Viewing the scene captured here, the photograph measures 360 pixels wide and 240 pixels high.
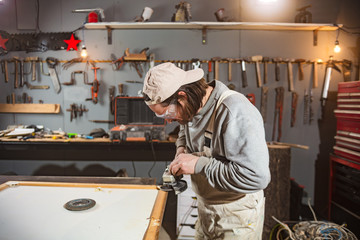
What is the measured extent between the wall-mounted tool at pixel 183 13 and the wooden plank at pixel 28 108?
219 cm

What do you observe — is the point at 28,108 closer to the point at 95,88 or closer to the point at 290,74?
the point at 95,88

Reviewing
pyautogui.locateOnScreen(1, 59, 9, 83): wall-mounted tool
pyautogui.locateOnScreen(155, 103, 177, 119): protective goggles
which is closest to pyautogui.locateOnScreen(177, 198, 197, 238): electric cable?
pyautogui.locateOnScreen(155, 103, 177, 119): protective goggles

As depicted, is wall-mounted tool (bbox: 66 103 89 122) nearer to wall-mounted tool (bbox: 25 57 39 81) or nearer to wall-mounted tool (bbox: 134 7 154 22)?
wall-mounted tool (bbox: 25 57 39 81)

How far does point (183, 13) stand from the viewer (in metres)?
3.32

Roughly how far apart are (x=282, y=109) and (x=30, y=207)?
3.31m

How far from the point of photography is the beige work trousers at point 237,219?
129 centimetres

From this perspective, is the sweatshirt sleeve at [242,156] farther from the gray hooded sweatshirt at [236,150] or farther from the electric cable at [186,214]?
the electric cable at [186,214]

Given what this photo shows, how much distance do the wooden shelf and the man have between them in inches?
91.0

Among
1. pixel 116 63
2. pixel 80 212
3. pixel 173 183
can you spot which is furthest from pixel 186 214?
pixel 116 63

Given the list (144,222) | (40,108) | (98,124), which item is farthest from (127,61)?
(144,222)

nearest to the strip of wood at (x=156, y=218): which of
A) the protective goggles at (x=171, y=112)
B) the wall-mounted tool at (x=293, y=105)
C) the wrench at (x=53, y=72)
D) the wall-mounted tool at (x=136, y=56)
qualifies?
the protective goggles at (x=171, y=112)

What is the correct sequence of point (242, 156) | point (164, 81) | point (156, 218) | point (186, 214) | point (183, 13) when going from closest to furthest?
point (242, 156) < point (164, 81) < point (156, 218) < point (186, 214) < point (183, 13)

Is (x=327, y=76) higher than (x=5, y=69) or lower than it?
lower

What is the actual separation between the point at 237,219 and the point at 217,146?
43cm
